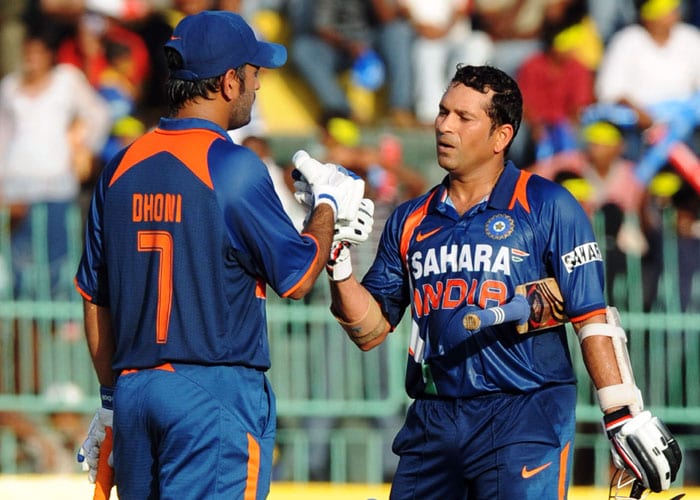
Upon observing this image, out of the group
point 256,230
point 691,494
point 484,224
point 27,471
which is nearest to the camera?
point 256,230

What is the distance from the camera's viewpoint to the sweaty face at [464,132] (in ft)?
17.8

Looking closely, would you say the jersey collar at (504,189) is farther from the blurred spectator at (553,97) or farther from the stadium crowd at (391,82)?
the blurred spectator at (553,97)

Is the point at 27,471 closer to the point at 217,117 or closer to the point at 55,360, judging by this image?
the point at 55,360

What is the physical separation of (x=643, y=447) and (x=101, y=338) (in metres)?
2.01

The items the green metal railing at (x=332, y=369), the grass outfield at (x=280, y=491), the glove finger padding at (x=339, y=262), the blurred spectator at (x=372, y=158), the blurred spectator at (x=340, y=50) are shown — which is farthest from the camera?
the blurred spectator at (x=340, y=50)

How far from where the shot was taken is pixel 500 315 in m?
4.96

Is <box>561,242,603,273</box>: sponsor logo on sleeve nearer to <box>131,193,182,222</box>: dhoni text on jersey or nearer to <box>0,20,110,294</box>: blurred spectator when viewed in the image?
<box>131,193,182,222</box>: dhoni text on jersey

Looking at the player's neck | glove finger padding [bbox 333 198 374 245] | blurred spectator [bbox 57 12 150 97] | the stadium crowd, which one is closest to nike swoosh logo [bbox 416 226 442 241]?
the player's neck

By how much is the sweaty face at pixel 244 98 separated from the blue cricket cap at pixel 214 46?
0.04 metres

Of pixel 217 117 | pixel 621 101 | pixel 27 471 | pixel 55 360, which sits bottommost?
pixel 27 471

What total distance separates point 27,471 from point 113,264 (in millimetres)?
5332

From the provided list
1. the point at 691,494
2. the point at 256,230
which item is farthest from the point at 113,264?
the point at 691,494

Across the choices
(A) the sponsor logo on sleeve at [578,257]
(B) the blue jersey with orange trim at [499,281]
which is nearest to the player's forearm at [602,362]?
(B) the blue jersey with orange trim at [499,281]

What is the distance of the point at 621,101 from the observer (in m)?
10.8
